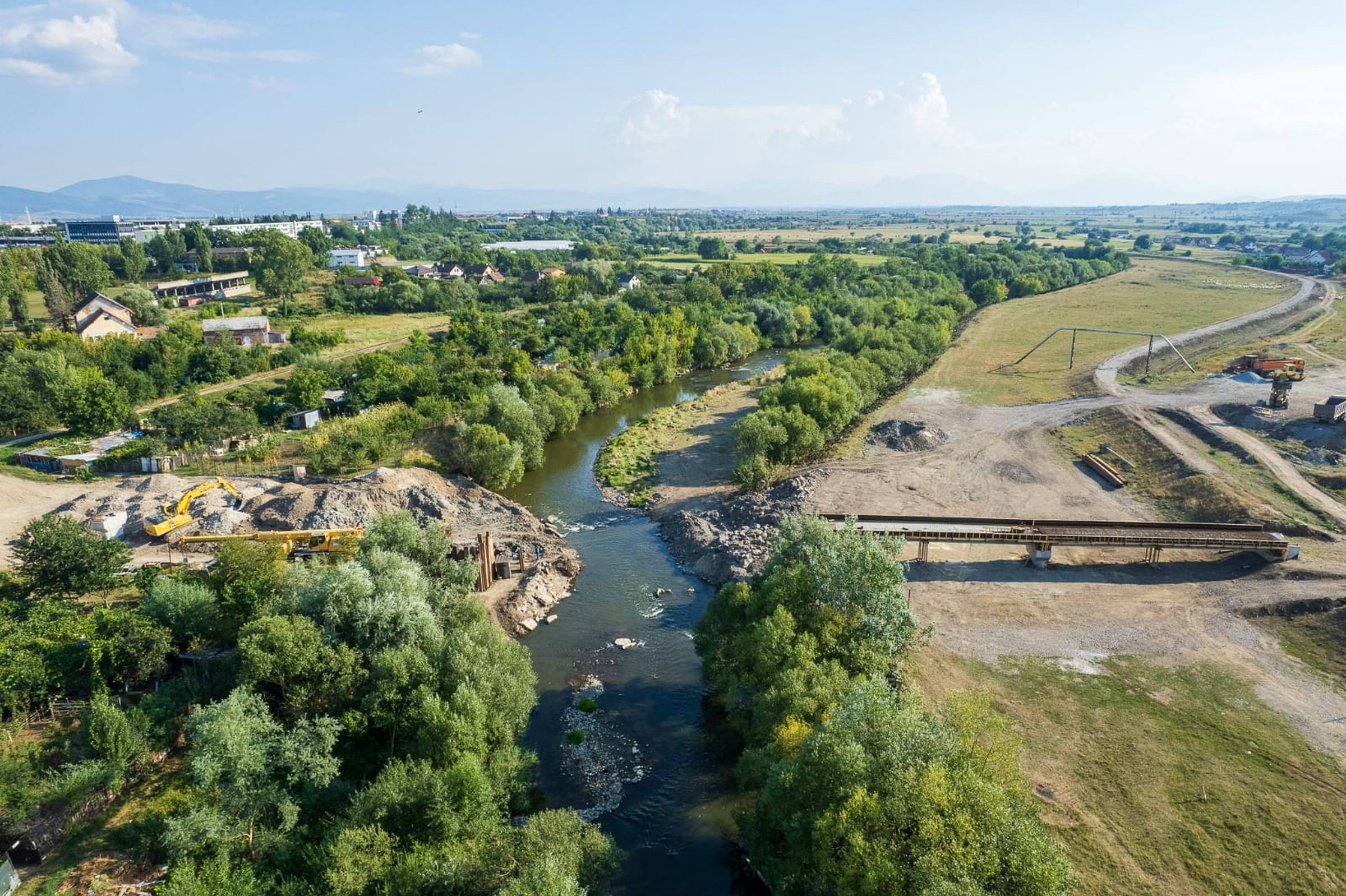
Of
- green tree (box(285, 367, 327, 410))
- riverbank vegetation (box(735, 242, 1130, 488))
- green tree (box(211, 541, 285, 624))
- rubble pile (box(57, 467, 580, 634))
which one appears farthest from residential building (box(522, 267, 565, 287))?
green tree (box(211, 541, 285, 624))

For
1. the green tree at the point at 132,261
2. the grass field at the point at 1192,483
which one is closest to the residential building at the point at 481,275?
the green tree at the point at 132,261

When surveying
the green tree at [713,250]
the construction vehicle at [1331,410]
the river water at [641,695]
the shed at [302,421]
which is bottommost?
the river water at [641,695]

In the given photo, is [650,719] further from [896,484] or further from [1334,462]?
[1334,462]

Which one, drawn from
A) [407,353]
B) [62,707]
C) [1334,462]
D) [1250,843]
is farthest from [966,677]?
[407,353]

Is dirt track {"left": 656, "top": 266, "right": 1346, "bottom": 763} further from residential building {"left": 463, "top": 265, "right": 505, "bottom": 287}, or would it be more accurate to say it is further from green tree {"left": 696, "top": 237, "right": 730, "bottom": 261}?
green tree {"left": 696, "top": 237, "right": 730, "bottom": 261}

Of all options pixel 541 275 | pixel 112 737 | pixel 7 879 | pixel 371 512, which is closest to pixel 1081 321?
pixel 541 275

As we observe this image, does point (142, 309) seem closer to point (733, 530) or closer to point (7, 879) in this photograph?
point (733, 530)

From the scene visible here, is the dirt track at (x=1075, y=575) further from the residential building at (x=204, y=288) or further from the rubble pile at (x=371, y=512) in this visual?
the residential building at (x=204, y=288)
